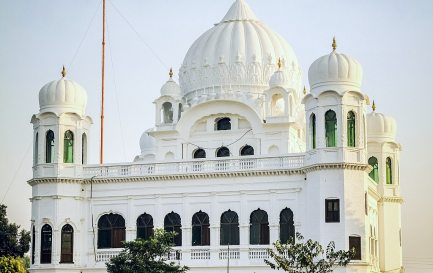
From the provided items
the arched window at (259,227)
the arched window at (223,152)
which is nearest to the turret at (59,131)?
the arched window at (223,152)

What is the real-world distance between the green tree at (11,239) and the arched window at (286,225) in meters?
20.4

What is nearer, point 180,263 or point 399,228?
point 180,263

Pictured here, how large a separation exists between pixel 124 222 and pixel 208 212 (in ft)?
14.1

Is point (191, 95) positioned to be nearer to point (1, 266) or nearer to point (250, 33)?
point (250, 33)

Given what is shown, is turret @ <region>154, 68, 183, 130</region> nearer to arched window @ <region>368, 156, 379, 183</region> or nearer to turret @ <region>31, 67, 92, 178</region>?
turret @ <region>31, 67, 92, 178</region>

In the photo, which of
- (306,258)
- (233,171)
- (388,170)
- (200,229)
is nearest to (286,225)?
(233,171)

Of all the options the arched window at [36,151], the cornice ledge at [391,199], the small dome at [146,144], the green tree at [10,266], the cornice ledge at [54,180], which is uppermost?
the small dome at [146,144]

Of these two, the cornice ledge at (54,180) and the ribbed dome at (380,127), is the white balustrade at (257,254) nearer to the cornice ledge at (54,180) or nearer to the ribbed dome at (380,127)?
the cornice ledge at (54,180)

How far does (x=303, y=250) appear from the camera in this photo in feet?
140

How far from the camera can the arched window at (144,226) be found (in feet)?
166

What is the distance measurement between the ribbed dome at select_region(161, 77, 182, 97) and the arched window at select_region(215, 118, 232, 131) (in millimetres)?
2646

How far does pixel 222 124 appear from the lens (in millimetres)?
55938

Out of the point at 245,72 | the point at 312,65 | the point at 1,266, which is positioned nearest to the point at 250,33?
the point at 245,72

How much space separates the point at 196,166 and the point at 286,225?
17.0 feet
